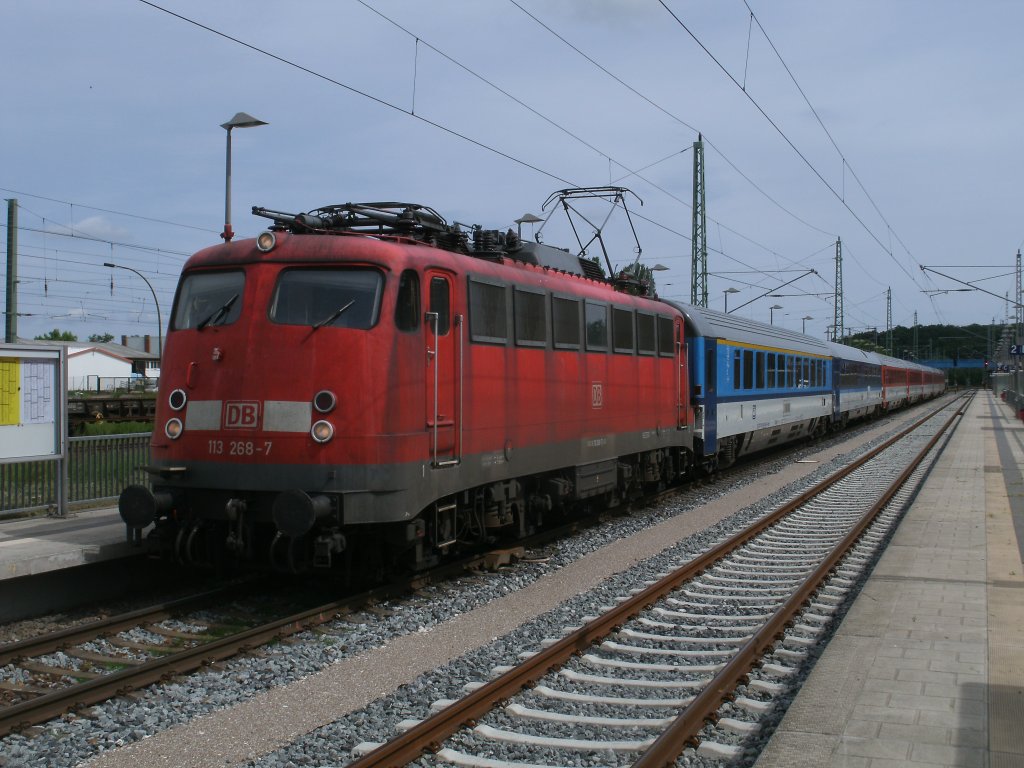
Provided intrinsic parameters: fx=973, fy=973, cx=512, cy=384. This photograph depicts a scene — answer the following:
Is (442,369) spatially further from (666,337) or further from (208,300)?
(666,337)

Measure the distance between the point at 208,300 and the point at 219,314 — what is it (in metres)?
0.31

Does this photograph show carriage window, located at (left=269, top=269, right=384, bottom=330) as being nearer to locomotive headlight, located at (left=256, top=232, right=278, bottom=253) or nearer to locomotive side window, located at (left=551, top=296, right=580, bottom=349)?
locomotive headlight, located at (left=256, top=232, right=278, bottom=253)

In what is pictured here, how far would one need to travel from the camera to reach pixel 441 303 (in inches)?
358

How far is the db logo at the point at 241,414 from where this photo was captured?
27.2 ft

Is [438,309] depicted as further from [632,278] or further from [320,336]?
[632,278]

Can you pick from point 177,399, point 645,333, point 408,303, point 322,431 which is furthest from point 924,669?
point 645,333

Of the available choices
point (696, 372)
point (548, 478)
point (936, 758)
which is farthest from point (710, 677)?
point (696, 372)

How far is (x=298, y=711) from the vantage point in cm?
617

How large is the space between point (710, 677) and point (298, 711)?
9.17 feet

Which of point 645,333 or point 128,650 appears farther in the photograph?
point 645,333

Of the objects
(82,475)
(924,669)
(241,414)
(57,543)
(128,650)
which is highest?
(241,414)

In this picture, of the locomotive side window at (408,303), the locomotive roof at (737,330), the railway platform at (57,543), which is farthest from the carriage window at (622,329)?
the railway platform at (57,543)

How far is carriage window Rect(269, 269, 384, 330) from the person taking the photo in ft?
27.6

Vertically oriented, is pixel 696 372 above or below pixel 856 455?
above
